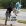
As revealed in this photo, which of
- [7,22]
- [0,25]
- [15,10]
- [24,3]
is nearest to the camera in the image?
[15,10]

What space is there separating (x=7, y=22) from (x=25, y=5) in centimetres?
152

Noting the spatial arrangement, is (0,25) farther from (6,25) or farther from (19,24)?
(19,24)

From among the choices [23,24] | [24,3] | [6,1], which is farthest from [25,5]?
[23,24]

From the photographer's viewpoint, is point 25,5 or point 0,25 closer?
point 0,25

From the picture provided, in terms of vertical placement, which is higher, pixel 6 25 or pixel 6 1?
pixel 6 1

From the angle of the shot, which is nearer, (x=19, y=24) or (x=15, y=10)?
(x=15, y=10)

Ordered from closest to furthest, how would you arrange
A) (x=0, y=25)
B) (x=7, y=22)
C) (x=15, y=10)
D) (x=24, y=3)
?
1. (x=15, y=10)
2. (x=0, y=25)
3. (x=7, y=22)
4. (x=24, y=3)

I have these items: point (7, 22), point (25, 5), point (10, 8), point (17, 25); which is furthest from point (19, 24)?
point (25, 5)

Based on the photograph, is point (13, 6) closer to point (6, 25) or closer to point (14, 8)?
point (14, 8)

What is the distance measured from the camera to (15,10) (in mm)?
1192

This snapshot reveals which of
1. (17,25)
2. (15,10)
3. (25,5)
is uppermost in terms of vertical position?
(25,5)

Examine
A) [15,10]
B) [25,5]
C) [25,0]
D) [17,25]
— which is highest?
[25,0]

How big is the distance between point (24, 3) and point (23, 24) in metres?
1.52

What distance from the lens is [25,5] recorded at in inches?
109
